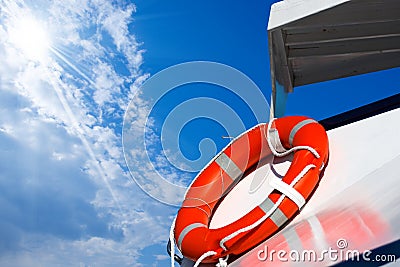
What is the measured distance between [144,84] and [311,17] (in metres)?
1.25

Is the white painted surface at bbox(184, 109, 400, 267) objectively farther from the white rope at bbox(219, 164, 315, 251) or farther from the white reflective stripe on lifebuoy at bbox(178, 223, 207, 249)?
the white reflective stripe on lifebuoy at bbox(178, 223, 207, 249)

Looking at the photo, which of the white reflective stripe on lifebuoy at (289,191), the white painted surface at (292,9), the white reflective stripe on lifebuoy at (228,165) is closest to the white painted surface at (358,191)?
the white reflective stripe on lifebuoy at (289,191)

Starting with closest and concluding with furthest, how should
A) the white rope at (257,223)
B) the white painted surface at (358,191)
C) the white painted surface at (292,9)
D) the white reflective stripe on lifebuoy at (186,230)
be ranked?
the white painted surface at (358,191) < the white rope at (257,223) < the white reflective stripe on lifebuoy at (186,230) < the white painted surface at (292,9)

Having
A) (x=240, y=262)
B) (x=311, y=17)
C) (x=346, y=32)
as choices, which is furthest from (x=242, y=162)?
(x=346, y=32)

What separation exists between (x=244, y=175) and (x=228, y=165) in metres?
0.17

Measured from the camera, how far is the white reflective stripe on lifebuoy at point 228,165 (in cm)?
259

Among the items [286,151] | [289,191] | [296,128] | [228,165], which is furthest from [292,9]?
[289,191]

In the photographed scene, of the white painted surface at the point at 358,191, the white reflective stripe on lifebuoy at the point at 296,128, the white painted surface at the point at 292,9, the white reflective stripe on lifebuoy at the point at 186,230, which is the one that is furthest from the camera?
the white painted surface at the point at 292,9

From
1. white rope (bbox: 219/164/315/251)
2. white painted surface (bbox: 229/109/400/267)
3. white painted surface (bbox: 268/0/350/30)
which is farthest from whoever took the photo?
white painted surface (bbox: 268/0/350/30)

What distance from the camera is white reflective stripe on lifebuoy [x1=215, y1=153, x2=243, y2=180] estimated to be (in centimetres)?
259

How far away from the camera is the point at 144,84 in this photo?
227 centimetres

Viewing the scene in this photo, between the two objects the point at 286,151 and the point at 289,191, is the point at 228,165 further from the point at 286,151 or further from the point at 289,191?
the point at 289,191

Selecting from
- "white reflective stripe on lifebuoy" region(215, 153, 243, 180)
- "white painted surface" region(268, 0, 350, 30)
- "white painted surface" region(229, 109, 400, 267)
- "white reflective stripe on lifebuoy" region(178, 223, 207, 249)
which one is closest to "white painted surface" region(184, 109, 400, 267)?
"white painted surface" region(229, 109, 400, 267)

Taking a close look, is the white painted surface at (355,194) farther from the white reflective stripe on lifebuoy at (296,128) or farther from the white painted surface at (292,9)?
the white painted surface at (292,9)
